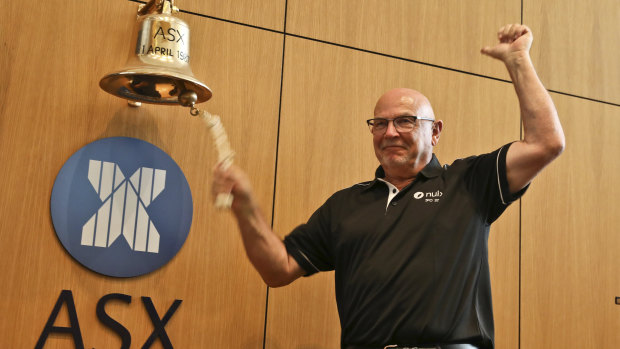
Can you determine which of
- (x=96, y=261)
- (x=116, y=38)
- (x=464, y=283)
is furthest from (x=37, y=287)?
(x=464, y=283)

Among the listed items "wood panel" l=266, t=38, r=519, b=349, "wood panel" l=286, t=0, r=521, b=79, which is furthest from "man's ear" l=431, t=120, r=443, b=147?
"wood panel" l=286, t=0, r=521, b=79

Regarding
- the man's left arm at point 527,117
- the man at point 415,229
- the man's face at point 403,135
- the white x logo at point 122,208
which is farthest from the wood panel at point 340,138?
the man's left arm at point 527,117

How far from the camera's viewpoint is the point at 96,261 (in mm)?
2365

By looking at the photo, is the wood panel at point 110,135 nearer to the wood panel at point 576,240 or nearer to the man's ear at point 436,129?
the man's ear at point 436,129

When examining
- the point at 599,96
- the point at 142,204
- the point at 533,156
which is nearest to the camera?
the point at 533,156

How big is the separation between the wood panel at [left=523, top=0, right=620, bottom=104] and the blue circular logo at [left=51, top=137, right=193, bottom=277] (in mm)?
1905

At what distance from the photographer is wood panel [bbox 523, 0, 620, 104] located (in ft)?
11.0

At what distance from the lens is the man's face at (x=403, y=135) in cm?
239

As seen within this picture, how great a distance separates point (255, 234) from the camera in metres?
2.25

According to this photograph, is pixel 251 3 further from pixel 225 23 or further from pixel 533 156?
pixel 533 156

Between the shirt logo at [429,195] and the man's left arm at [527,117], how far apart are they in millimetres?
242

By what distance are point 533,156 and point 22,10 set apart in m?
1.80

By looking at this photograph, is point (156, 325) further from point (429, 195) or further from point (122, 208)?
point (429, 195)

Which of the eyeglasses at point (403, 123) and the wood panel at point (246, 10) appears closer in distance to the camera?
the eyeglasses at point (403, 123)
